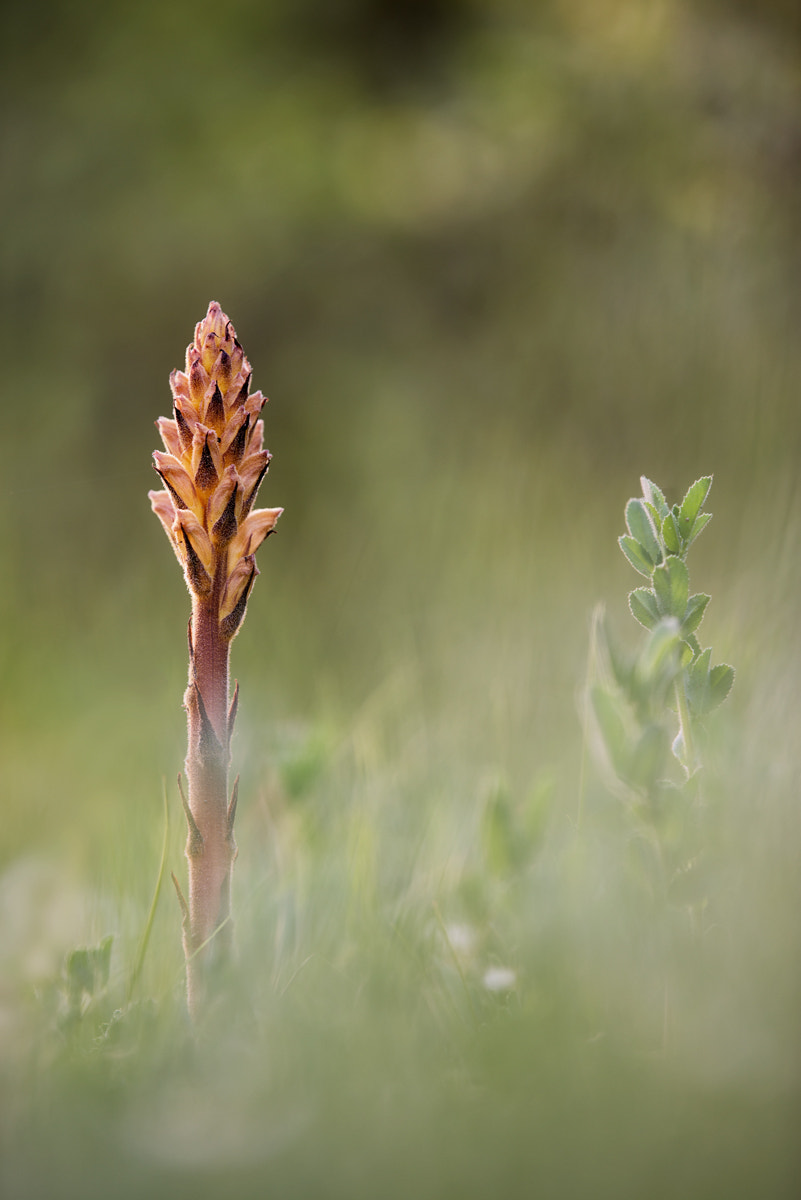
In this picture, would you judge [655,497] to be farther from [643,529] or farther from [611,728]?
[611,728]

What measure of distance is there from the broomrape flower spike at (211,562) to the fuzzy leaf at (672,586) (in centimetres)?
16

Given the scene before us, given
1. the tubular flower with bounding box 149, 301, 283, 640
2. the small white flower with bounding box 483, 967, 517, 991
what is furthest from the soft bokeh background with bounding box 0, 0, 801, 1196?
the tubular flower with bounding box 149, 301, 283, 640

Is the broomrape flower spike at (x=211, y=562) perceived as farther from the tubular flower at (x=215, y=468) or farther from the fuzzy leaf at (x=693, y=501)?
the fuzzy leaf at (x=693, y=501)

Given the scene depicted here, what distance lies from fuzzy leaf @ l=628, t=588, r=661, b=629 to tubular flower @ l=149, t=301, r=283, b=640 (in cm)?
15

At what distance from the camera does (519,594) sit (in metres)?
0.96

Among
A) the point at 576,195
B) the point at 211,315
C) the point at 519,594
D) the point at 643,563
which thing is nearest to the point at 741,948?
the point at 643,563

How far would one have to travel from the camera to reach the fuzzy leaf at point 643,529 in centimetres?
38

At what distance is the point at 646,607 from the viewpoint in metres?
0.38

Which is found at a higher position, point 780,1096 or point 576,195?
point 576,195

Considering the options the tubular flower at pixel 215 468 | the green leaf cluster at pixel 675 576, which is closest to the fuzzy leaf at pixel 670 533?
the green leaf cluster at pixel 675 576

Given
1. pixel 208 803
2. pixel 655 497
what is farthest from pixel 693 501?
pixel 208 803

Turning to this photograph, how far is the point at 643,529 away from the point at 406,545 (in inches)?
40.6

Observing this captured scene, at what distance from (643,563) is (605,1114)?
213mm

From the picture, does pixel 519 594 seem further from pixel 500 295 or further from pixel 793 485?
pixel 500 295
